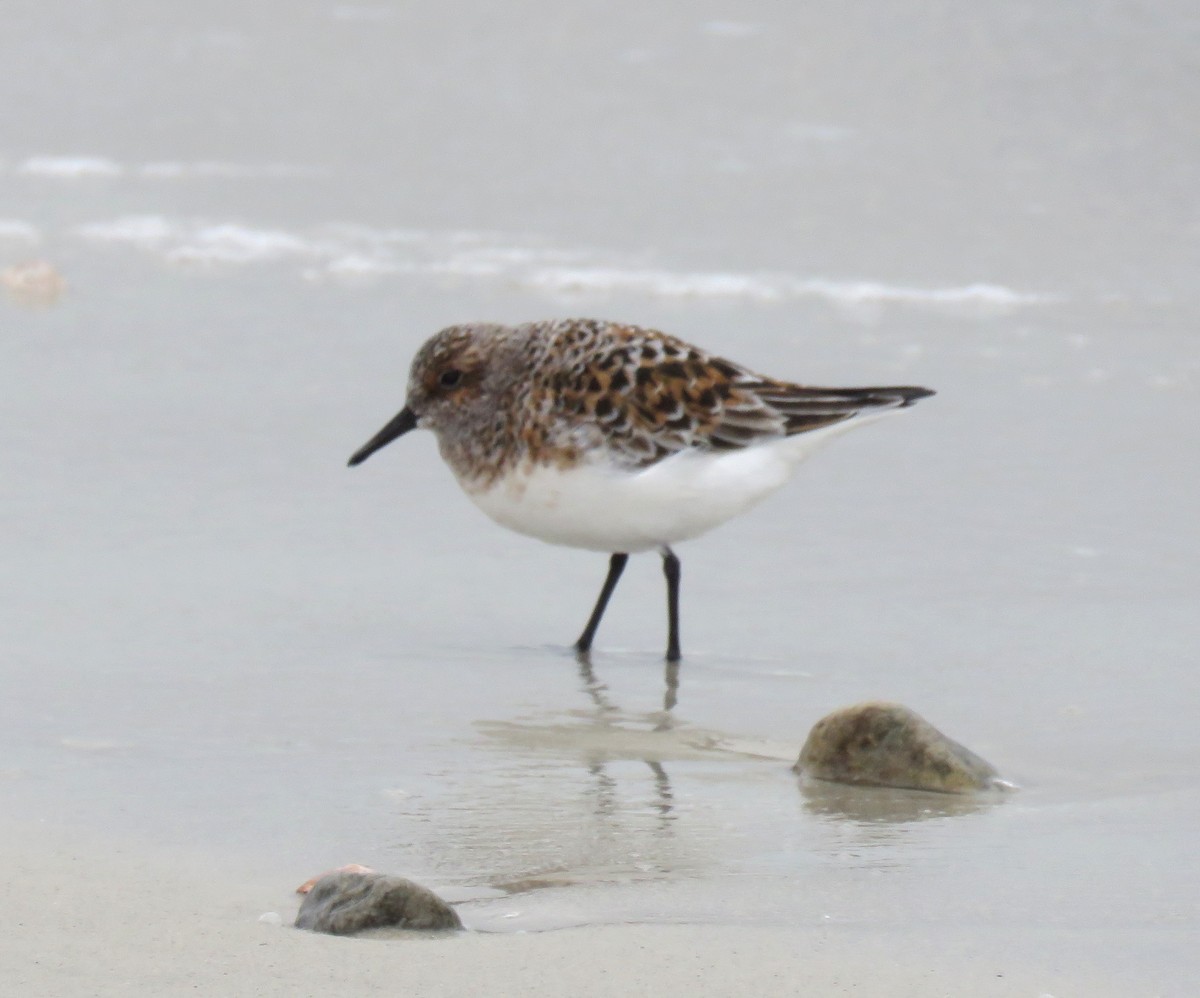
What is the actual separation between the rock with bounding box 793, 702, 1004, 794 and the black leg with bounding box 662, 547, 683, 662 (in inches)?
39.3

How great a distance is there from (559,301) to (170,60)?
5.40 meters

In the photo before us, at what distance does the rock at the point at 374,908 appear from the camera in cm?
311

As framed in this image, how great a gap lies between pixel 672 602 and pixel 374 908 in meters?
2.18

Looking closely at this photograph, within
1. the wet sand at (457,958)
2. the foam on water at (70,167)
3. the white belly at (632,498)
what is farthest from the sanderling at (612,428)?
the foam on water at (70,167)

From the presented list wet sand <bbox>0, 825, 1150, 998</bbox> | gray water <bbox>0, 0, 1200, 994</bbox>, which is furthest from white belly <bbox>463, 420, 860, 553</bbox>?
wet sand <bbox>0, 825, 1150, 998</bbox>

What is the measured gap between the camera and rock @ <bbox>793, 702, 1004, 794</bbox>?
4051 millimetres

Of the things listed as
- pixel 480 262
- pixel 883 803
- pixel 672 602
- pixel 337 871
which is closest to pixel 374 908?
pixel 337 871

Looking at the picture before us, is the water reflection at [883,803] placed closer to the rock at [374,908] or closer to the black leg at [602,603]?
the rock at [374,908]

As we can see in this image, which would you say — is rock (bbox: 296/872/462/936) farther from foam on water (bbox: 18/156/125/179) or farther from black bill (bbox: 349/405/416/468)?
foam on water (bbox: 18/156/125/179)

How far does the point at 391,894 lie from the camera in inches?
123

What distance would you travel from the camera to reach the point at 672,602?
5188 millimetres

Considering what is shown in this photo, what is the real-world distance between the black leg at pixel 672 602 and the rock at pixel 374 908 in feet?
6.51

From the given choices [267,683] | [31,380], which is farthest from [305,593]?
[31,380]

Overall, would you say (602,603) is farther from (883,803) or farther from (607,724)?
(883,803)
